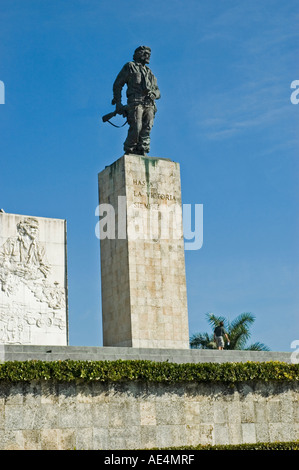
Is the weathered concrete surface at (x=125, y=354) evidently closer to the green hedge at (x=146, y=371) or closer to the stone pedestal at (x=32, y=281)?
the green hedge at (x=146, y=371)

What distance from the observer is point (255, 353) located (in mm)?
18828

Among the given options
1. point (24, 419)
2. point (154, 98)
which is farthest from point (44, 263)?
point (24, 419)

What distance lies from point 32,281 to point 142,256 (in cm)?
279

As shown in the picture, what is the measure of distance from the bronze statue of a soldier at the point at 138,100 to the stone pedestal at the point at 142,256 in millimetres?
579

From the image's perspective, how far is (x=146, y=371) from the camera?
645 inches

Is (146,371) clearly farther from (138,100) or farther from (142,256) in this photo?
(138,100)

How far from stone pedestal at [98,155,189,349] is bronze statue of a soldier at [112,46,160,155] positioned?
1.90 ft

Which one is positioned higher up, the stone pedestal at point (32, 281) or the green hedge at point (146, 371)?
the stone pedestal at point (32, 281)

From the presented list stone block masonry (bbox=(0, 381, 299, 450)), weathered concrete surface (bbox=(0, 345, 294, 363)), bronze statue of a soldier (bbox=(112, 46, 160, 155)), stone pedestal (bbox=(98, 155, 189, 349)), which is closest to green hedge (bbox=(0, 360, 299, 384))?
stone block masonry (bbox=(0, 381, 299, 450))

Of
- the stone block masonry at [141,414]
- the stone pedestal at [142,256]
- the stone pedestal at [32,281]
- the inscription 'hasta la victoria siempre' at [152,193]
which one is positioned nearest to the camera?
the stone block masonry at [141,414]

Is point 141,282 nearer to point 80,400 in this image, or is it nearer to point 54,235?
point 54,235

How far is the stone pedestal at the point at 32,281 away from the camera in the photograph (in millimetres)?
20531

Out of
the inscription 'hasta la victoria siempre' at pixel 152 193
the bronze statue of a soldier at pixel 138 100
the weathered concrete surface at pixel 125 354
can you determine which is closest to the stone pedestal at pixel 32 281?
the inscription 'hasta la victoria siempre' at pixel 152 193

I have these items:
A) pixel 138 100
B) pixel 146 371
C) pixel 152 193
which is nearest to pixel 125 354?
pixel 146 371
